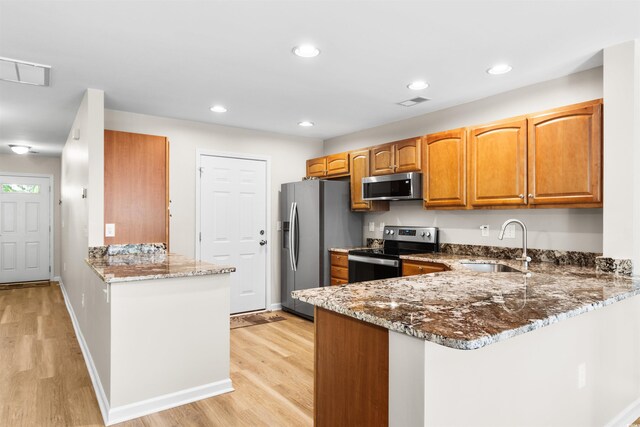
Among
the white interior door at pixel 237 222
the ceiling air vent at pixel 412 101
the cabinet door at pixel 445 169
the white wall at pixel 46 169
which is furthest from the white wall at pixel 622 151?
the white wall at pixel 46 169

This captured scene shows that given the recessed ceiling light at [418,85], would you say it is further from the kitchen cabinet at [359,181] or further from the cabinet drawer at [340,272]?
the cabinet drawer at [340,272]

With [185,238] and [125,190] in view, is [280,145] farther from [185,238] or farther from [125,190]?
[125,190]

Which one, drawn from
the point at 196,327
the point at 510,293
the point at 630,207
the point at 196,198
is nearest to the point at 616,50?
the point at 630,207

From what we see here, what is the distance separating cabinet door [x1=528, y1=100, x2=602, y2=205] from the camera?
8.89 ft

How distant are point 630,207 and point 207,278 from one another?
2.82 metres

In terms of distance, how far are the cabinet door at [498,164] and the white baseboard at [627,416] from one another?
1472 millimetres

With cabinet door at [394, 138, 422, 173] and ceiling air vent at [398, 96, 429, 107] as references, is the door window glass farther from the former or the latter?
ceiling air vent at [398, 96, 429, 107]

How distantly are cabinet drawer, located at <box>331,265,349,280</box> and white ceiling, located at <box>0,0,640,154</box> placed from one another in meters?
1.81

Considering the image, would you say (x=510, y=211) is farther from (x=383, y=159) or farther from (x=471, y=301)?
(x=471, y=301)

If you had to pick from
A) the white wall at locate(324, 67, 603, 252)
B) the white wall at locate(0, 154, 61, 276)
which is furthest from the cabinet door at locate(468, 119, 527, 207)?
the white wall at locate(0, 154, 61, 276)

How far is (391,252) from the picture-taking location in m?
4.32

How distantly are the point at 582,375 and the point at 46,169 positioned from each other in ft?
28.0

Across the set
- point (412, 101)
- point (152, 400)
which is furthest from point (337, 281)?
point (152, 400)

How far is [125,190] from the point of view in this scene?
361 cm
